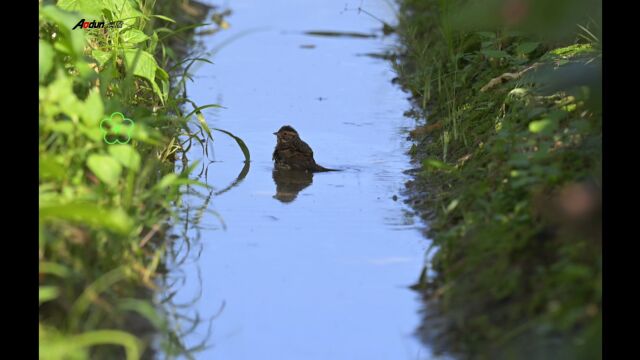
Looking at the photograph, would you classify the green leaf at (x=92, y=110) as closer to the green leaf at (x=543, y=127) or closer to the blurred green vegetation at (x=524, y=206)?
the blurred green vegetation at (x=524, y=206)

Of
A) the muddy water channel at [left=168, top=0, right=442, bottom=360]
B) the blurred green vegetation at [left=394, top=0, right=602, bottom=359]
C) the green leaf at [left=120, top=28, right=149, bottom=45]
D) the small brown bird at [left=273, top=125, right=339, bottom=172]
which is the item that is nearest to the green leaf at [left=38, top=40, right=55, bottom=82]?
the muddy water channel at [left=168, top=0, right=442, bottom=360]

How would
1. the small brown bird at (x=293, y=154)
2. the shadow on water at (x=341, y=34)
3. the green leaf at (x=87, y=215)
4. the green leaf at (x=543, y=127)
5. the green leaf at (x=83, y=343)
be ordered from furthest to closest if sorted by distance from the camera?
the shadow on water at (x=341, y=34) < the small brown bird at (x=293, y=154) < the green leaf at (x=543, y=127) < the green leaf at (x=87, y=215) < the green leaf at (x=83, y=343)

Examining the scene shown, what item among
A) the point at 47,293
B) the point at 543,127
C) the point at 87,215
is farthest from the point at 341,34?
the point at 47,293

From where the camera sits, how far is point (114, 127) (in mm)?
5477

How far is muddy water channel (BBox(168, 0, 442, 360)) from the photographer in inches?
201

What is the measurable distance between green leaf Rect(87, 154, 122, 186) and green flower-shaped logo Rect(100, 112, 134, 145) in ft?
0.57

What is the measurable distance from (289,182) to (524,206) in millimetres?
2640

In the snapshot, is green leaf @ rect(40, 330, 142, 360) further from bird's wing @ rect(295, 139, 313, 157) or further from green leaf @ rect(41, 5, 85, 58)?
bird's wing @ rect(295, 139, 313, 157)

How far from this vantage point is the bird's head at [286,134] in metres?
8.06

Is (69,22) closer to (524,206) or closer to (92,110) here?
(92,110)

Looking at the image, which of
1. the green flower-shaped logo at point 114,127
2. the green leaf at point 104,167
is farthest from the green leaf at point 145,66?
the green leaf at point 104,167

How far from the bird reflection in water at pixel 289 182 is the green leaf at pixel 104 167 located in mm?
2342

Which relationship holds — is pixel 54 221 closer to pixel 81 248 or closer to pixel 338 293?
pixel 81 248

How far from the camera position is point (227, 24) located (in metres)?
13.1
